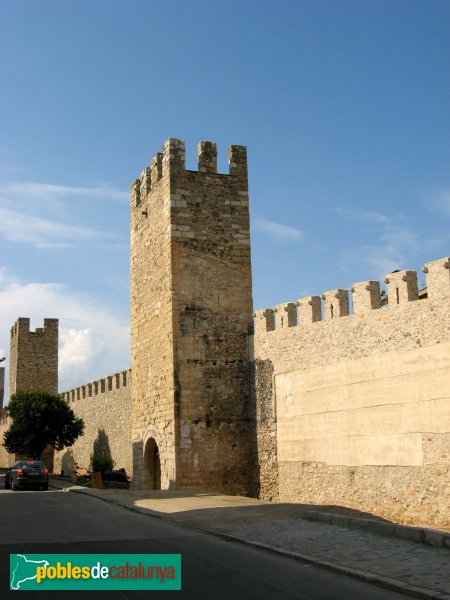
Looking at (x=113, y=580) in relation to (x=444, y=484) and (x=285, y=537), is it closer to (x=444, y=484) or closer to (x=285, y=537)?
(x=285, y=537)

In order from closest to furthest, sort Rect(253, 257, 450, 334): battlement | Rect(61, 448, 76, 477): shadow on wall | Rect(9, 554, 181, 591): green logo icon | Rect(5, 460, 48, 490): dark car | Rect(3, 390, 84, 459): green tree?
Rect(9, 554, 181, 591): green logo icon → Rect(253, 257, 450, 334): battlement → Rect(5, 460, 48, 490): dark car → Rect(3, 390, 84, 459): green tree → Rect(61, 448, 76, 477): shadow on wall

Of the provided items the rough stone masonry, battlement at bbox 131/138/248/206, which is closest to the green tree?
the rough stone masonry

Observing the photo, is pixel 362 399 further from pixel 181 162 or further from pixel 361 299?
pixel 181 162

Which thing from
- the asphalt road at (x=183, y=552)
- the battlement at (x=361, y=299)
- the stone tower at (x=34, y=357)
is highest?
the stone tower at (x=34, y=357)

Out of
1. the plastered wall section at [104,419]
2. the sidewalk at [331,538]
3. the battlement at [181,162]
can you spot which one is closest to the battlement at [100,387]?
the plastered wall section at [104,419]

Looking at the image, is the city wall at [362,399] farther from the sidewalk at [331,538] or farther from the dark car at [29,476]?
the dark car at [29,476]

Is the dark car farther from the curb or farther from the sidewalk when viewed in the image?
the curb

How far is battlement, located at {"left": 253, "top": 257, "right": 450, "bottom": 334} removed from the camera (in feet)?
41.1

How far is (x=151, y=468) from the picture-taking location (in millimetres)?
19969

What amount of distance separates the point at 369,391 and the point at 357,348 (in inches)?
36.0

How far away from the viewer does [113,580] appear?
6.91 metres

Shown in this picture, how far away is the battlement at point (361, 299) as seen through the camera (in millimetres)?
12539

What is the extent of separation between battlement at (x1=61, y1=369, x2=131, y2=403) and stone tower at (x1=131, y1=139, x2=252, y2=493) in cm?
968

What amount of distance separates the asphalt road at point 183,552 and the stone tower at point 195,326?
4.38 meters
